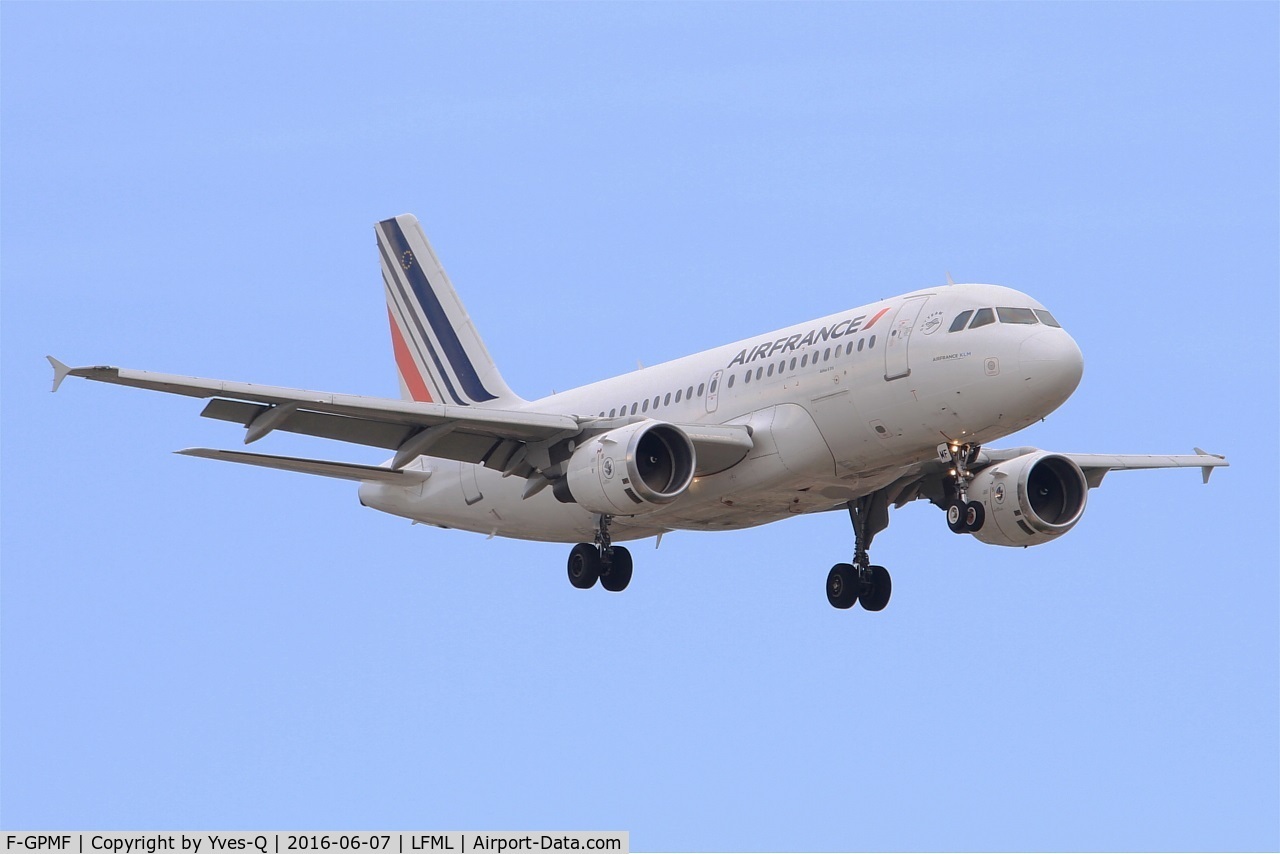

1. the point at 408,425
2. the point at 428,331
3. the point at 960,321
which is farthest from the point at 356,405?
the point at 428,331

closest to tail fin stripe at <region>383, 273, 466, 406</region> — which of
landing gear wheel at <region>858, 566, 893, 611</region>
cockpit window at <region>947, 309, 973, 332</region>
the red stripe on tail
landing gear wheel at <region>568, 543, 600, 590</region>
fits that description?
the red stripe on tail

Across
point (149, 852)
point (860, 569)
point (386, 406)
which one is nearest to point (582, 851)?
point (149, 852)

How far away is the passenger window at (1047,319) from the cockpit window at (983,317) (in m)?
0.94

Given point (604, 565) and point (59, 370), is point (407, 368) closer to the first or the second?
Answer: point (604, 565)

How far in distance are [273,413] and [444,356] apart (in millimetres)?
14349

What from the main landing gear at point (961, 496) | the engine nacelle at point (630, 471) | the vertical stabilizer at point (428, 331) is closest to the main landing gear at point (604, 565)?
the engine nacelle at point (630, 471)

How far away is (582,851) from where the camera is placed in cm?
3631

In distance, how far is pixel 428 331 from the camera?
190ft

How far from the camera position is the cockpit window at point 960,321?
43188mm

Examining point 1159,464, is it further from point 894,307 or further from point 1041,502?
point 894,307

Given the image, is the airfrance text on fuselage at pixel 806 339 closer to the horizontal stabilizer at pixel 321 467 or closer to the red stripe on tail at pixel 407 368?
the horizontal stabilizer at pixel 321 467

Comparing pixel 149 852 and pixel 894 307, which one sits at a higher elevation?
pixel 894 307

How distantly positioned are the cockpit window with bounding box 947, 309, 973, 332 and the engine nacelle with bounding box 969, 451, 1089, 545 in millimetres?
5275

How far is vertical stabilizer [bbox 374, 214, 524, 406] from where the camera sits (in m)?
56.8
